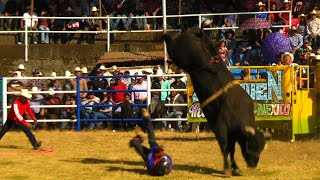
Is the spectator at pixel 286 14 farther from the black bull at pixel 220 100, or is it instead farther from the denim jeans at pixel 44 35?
the black bull at pixel 220 100

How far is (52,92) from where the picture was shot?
763 inches

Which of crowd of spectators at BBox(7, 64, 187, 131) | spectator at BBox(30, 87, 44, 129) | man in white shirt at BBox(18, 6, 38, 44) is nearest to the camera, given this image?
crowd of spectators at BBox(7, 64, 187, 131)

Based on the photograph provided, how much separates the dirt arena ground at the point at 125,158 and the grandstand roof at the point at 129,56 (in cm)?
484

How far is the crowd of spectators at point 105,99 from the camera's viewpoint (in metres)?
19.0

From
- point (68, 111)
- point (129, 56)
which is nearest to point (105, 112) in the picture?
point (68, 111)

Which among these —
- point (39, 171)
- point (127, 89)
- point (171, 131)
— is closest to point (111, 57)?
point (127, 89)

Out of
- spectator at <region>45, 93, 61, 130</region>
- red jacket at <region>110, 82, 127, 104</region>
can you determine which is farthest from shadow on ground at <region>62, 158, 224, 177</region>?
spectator at <region>45, 93, 61, 130</region>

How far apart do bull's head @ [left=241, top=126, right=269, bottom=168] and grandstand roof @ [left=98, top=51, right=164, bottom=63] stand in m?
11.0

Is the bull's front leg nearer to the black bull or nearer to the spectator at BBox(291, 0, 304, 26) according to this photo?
the black bull

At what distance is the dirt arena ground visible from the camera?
12.0 m

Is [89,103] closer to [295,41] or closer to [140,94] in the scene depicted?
[140,94]

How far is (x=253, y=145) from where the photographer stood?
1150 centimetres

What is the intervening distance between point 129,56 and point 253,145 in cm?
1158

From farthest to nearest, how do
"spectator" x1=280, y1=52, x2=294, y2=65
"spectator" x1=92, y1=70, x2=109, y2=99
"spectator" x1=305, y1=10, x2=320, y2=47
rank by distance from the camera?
"spectator" x1=305, y1=10, x2=320, y2=47 → "spectator" x1=92, y1=70, x2=109, y2=99 → "spectator" x1=280, y1=52, x2=294, y2=65
